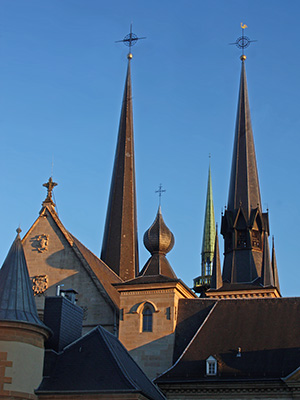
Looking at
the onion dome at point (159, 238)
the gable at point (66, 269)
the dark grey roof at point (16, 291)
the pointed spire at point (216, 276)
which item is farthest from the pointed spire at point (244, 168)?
the dark grey roof at point (16, 291)

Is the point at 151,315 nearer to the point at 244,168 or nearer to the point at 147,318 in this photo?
the point at 147,318

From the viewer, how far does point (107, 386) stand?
2598 cm

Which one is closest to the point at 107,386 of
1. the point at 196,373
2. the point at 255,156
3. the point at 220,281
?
the point at 196,373

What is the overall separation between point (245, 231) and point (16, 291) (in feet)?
100

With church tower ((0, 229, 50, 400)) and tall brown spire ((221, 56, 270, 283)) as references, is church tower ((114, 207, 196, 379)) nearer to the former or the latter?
church tower ((0, 229, 50, 400))

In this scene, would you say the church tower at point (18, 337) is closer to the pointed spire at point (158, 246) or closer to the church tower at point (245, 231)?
the pointed spire at point (158, 246)

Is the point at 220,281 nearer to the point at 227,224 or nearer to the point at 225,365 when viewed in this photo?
the point at 227,224

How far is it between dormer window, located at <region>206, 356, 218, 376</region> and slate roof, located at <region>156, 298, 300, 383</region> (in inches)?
9.7

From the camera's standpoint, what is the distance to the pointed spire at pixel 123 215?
5153cm

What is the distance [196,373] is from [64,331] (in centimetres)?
782

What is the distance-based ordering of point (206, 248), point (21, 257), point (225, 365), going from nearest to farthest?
point (21, 257) < point (225, 365) < point (206, 248)

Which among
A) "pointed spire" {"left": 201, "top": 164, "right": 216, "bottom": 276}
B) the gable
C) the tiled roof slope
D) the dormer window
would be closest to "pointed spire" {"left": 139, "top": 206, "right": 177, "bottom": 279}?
the tiled roof slope

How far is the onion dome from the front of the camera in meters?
40.8

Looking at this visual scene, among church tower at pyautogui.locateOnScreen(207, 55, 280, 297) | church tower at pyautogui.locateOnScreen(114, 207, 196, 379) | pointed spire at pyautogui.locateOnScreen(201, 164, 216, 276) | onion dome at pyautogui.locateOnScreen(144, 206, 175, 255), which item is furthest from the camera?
pointed spire at pyautogui.locateOnScreen(201, 164, 216, 276)
